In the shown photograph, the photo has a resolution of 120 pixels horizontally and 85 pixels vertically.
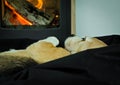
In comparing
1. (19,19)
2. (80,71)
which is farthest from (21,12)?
(80,71)

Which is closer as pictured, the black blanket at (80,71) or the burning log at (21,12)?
the black blanket at (80,71)

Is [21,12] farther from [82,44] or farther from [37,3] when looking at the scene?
[82,44]

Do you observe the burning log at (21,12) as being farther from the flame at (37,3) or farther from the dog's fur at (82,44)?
the dog's fur at (82,44)

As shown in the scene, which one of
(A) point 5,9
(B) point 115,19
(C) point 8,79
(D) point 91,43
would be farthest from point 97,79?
(A) point 5,9

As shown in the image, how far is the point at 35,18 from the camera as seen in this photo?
267 cm

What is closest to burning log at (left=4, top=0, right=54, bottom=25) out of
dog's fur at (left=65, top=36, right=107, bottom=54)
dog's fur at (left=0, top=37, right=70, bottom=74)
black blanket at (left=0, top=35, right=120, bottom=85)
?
dog's fur at (left=65, top=36, right=107, bottom=54)

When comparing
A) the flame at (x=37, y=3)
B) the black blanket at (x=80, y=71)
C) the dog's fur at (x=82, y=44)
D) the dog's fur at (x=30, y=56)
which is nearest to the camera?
the black blanket at (x=80, y=71)

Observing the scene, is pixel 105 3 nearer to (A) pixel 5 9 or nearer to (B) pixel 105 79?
(A) pixel 5 9

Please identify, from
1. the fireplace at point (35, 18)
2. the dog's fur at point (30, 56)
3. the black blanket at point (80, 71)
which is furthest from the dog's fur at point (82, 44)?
the fireplace at point (35, 18)

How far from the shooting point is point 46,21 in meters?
2.70

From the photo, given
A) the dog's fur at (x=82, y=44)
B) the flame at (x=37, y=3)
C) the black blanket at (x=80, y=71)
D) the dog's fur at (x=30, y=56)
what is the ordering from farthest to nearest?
1. the flame at (x=37, y=3)
2. the dog's fur at (x=82, y=44)
3. the dog's fur at (x=30, y=56)
4. the black blanket at (x=80, y=71)

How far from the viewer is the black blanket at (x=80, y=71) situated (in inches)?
21.0

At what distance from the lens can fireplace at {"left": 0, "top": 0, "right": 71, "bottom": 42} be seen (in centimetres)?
265

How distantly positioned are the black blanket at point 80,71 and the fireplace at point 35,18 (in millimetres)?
2086
